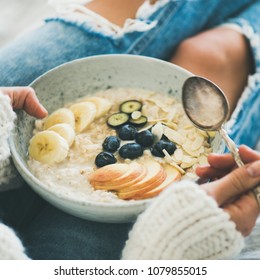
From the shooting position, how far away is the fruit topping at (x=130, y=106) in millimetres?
940

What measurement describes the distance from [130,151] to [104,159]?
5 cm

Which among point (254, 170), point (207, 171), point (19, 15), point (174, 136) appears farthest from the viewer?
point (19, 15)

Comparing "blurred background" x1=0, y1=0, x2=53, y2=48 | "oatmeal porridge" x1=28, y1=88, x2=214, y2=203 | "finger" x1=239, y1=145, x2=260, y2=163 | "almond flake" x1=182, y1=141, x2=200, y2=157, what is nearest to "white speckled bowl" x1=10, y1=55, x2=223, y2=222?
"oatmeal porridge" x1=28, y1=88, x2=214, y2=203

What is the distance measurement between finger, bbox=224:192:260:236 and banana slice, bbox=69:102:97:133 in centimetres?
32

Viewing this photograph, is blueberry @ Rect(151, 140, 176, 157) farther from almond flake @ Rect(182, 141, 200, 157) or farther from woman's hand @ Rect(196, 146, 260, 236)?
woman's hand @ Rect(196, 146, 260, 236)

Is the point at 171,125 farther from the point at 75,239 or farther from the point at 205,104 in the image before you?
the point at 75,239

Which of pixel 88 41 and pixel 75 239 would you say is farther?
pixel 88 41

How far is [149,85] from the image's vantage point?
3.30ft

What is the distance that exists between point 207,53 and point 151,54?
13 cm

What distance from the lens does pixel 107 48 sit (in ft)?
3.48

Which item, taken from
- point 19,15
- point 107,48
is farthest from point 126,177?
point 19,15
